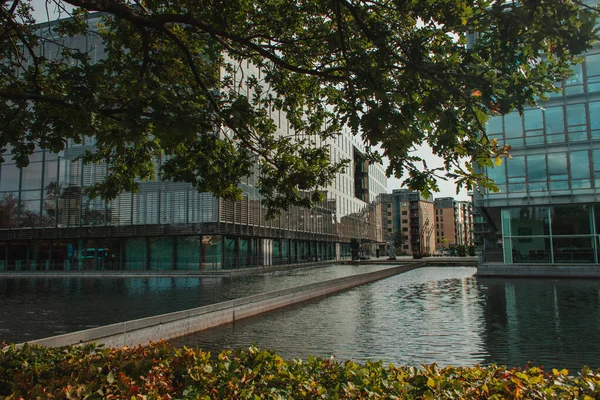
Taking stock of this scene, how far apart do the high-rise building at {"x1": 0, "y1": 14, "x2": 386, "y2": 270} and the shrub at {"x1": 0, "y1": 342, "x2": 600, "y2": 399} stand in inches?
1322

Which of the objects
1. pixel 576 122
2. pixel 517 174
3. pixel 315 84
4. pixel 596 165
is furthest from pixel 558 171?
pixel 315 84

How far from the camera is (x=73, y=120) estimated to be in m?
6.95

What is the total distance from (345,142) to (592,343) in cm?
6362

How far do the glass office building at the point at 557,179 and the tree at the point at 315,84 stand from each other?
27.4m

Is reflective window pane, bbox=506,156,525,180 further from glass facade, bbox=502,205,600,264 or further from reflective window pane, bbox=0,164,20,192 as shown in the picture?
reflective window pane, bbox=0,164,20,192

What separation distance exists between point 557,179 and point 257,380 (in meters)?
34.4

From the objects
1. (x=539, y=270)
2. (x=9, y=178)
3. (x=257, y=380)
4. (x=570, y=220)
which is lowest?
(x=539, y=270)

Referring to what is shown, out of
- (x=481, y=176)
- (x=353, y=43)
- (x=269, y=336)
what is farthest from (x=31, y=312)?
(x=481, y=176)

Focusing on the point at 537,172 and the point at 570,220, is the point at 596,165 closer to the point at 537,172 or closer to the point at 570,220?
the point at 537,172

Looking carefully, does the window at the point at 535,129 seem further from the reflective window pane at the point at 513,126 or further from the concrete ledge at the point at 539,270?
the concrete ledge at the point at 539,270

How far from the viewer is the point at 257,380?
4.14 m

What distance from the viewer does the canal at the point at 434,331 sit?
8992mm

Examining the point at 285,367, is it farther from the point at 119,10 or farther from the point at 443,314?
the point at 443,314

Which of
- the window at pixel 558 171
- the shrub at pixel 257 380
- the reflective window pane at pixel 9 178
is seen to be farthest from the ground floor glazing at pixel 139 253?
the shrub at pixel 257 380
